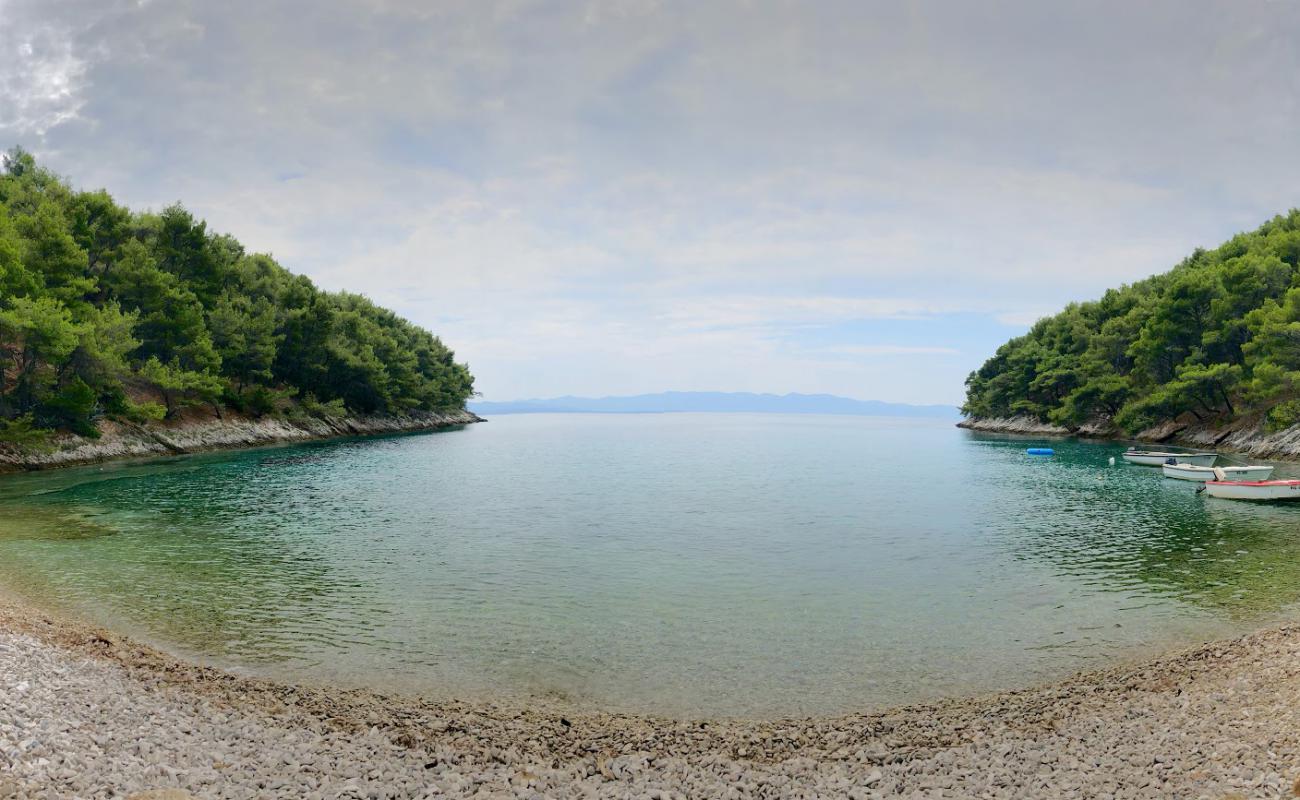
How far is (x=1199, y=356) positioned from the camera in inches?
3314

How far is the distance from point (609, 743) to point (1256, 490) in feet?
164

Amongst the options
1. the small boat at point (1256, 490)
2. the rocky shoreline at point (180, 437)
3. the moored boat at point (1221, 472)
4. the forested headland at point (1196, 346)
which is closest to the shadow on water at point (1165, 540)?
the small boat at point (1256, 490)

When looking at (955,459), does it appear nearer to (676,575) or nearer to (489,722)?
(676,575)

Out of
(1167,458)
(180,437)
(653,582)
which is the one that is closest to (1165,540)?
(653,582)

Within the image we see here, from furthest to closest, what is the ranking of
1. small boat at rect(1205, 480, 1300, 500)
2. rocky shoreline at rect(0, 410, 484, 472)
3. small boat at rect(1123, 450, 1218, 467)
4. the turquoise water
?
small boat at rect(1123, 450, 1218, 467) → rocky shoreline at rect(0, 410, 484, 472) → small boat at rect(1205, 480, 1300, 500) → the turquoise water

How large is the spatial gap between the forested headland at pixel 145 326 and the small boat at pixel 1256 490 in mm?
81410

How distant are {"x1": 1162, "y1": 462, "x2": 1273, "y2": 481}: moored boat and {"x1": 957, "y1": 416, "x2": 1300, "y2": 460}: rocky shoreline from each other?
17.4 metres

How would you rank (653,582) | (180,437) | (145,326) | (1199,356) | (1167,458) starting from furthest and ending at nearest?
1. (1199,356)
2. (180,437)
3. (145,326)
4. (1167,458)
5. (653,582)

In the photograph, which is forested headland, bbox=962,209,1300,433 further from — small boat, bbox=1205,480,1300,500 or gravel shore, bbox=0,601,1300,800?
gravel shore, bbox=0,601,1300,800

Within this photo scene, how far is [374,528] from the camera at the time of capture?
3409cm

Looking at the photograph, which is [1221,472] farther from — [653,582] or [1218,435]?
[653,582]

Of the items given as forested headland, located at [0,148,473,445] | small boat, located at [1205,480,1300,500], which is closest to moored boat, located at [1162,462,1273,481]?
small boat, located at [1205,480,1300,500]

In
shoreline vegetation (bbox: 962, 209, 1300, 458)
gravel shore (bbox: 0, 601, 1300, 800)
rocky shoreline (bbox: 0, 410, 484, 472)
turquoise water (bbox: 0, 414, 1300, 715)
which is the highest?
shoreline vegetation (bbox: 962, 209, 1300, 458)

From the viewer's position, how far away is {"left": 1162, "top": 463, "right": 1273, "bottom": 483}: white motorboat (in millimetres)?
47594
